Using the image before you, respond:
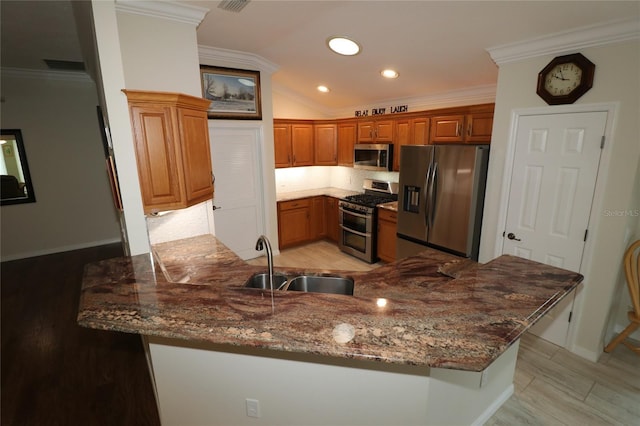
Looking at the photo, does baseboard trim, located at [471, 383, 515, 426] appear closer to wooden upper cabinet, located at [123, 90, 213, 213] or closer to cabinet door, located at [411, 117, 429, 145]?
wooden upper cabinet, located at [123, 90, 213, 213]

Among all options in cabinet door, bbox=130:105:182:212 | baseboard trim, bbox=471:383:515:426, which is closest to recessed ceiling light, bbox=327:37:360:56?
cabinet door, bbox=130:105:182:212

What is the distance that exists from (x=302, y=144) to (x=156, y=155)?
3.30 m

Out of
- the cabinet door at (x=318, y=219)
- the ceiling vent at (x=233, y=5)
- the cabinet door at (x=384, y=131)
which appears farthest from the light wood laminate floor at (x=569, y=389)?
the ceiling vent at (x=233, y=5)

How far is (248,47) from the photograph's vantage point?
3766 mm

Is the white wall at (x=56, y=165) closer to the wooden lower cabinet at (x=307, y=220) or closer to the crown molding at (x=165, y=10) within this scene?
the wooden lower cabinet at (x=307, y=220)

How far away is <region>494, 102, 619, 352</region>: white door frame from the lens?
2.33 meters

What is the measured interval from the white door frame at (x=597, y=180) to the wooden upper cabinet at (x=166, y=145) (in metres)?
2.81

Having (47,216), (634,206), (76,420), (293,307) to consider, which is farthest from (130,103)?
(47,216)

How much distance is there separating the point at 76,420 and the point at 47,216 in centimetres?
456

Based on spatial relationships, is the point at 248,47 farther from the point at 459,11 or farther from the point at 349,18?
the point at 459,11

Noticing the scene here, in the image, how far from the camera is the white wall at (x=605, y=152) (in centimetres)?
222

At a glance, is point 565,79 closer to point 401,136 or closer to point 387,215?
point 401,136

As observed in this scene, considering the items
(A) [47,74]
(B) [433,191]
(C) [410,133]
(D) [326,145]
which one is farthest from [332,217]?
(A) [47,74]

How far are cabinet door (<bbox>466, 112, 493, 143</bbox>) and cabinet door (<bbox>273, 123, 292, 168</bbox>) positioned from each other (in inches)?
111
